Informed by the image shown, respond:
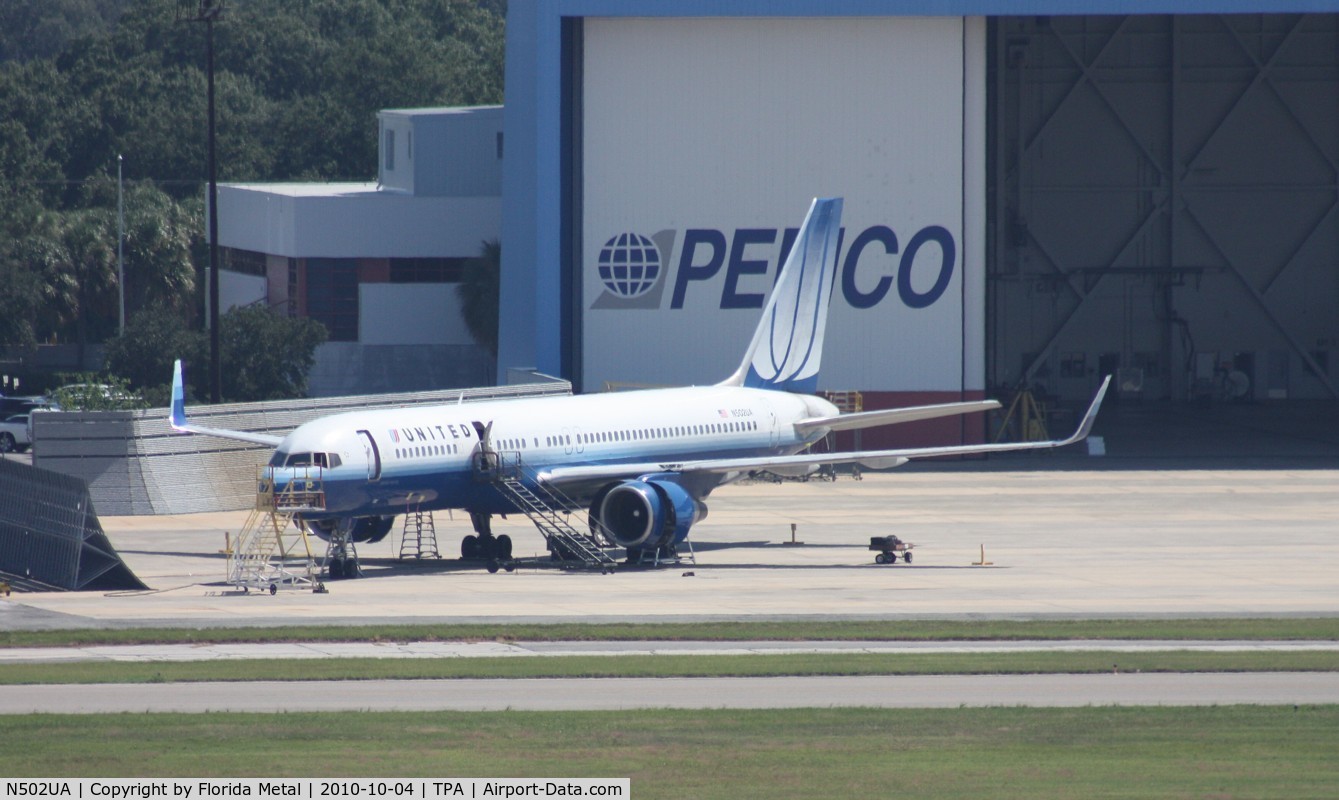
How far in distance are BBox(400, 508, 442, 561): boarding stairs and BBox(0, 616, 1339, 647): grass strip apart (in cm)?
1046

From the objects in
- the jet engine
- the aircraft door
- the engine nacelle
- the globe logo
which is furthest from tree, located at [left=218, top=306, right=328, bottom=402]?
the aircraft door

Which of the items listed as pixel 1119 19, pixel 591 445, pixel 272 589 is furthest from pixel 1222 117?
pixel 272 589

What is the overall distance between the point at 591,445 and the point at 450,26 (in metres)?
116

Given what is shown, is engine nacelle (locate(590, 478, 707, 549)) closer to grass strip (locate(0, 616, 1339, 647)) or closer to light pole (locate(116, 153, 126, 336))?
grass strip (locate(0, 616, 1339, 647))

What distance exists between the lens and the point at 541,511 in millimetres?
43281

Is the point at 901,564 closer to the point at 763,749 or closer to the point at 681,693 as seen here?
the point at 681,693

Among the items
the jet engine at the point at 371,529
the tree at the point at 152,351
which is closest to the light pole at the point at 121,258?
the tree at the point at 152,351

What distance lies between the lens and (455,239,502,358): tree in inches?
3209

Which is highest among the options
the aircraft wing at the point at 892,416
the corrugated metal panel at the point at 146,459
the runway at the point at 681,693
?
the aircraft wing at the point at 892,416

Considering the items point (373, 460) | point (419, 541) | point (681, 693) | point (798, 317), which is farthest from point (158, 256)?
point (681, 693)

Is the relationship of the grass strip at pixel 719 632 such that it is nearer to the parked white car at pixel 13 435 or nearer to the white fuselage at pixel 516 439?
the white fuselage at pixel 516 439

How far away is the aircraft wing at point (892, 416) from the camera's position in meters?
44.6

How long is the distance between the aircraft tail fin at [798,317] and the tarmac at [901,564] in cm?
416

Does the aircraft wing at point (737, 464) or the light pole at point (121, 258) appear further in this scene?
the light pole at point (121, 258)
